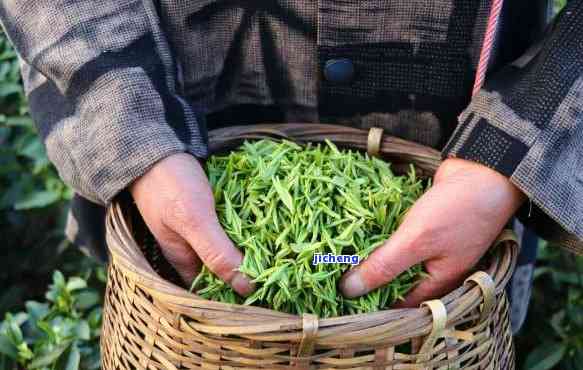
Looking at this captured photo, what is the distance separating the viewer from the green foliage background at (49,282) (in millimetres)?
1326

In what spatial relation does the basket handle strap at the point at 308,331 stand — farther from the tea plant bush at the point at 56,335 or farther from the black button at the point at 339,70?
the tea plant bush at the point at 56,335

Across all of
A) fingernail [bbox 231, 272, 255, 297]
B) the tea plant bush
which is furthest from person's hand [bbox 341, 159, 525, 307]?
the tea plant bush

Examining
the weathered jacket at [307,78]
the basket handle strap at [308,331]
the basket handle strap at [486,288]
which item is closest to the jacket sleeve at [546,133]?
the weathered jacket at [307,78]

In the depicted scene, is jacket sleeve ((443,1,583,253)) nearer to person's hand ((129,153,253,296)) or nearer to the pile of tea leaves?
the pile of tea leaves

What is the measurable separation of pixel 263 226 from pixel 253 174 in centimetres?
12

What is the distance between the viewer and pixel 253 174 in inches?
42.1

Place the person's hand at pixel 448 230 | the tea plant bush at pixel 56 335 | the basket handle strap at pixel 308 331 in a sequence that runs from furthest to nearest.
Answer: the tea plant bush at pixel 56 335 → the person's hand at pixel 448 230 → the basket handle strap at pixel 308 331

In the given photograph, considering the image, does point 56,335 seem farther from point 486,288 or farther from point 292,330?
point 486,288

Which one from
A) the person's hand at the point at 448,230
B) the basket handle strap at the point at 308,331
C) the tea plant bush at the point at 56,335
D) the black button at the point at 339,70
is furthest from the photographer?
the tea plant bush at the point at 56,335

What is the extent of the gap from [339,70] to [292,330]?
1.50 feet

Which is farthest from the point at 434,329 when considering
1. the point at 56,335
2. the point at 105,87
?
the point at 56,335

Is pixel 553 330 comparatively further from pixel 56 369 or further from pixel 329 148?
pixel 56 369

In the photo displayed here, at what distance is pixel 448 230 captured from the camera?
92 cm

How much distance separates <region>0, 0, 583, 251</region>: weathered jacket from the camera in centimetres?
95
